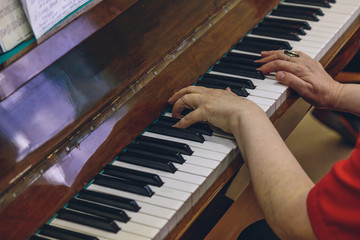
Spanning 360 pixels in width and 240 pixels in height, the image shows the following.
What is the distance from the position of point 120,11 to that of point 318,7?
44.6 inches

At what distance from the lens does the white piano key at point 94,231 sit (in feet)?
4.29

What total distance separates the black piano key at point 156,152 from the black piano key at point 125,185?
126 mm

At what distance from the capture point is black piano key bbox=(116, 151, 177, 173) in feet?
4.96

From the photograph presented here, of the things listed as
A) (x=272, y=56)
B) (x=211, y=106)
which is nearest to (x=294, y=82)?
(x=272, y=56)

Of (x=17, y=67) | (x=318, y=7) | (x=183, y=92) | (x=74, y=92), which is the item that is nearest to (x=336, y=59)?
(x=318, y=7)

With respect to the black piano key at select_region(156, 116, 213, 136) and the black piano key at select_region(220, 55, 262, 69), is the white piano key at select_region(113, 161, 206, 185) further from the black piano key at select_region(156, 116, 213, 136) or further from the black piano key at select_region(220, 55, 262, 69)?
the black piano key at select_region(220, 55, 262, 69)

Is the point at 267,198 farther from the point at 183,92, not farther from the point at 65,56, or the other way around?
the point at 65,56

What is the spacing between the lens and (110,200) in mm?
1425

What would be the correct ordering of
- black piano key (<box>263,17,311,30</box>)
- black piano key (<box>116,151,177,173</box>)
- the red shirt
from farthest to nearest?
black piano key (<box>263,17,311,30</box>)
black piano key (<box>116,151,177,173</box>)
the red shirt

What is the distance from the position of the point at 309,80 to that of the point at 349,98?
0.50ft

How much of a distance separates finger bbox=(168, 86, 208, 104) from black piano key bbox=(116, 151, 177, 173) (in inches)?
10.5

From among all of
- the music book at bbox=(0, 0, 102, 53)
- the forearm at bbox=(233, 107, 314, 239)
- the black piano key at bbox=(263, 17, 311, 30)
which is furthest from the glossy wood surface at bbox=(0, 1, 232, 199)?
the black piano key at bbox=(263, 17, 311, 30)

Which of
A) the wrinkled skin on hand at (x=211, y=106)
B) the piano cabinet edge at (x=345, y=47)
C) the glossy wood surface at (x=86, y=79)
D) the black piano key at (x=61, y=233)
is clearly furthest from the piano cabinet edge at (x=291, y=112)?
the black piano key at (x=61, y=233)

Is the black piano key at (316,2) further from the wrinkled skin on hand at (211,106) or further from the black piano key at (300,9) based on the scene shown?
the wrinkled skin on hand at (211,106)
